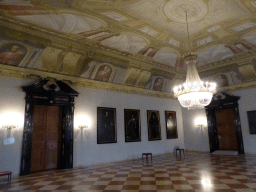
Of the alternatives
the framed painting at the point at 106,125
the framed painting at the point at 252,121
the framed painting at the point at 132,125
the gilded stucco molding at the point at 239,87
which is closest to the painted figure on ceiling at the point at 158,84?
the framed painting at the point at 132,125

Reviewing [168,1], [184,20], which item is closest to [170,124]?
[184,20]

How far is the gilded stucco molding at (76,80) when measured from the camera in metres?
7.52

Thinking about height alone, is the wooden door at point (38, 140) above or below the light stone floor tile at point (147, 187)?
above

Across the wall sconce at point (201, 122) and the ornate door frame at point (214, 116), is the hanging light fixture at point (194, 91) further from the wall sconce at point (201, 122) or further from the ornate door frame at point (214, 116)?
the wall sconce at point (201, 122)

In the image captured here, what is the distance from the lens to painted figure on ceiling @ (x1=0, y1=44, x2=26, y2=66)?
7041 mm

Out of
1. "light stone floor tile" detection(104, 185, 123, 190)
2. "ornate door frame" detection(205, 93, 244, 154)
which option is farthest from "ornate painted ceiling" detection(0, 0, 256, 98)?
"light stone floor tile" detection(104, 185, 123, 190)

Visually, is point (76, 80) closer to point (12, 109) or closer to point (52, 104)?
point (52, 104)

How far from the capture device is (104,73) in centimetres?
995

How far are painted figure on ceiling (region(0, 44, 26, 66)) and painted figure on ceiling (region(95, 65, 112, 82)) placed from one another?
3587mm

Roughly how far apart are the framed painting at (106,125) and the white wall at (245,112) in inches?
Answer: 308

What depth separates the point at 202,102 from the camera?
6.67 metres

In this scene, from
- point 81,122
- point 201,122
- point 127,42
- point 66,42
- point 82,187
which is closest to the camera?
point 82,187

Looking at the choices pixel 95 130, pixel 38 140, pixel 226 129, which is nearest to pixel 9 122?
pixel 38 140

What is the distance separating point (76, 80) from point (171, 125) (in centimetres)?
751
